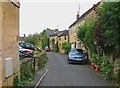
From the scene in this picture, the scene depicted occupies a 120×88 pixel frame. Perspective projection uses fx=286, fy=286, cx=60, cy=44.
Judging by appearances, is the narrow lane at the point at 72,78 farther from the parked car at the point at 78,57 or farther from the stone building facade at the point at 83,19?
the parked car at the point at 78,57

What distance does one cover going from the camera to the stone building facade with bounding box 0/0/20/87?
318 inches

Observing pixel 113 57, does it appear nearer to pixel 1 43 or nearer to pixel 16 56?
pixel 16 56

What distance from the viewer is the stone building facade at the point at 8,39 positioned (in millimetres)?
8087

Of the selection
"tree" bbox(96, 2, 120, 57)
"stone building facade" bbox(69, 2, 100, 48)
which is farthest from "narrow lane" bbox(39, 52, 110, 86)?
"stone building facade" bbox(69, 2, 100, 48)

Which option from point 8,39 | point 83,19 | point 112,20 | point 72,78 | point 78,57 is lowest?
point 72,78

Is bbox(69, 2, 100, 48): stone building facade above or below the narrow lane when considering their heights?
above

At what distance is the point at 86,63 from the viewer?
96.8ft

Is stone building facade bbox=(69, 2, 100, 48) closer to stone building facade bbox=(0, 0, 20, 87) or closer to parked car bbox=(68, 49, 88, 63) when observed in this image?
parked car bbox=(68, 49, 88, 63)

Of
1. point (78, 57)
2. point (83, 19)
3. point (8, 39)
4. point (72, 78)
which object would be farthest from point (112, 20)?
point (83, 19)

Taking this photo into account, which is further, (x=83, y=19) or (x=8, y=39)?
(x=83, y=19)

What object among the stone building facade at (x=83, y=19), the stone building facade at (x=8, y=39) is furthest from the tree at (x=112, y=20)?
the stone building facade at (x=83, y=19)

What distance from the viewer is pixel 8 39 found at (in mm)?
8969

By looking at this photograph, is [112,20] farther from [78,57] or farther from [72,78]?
[78,57]

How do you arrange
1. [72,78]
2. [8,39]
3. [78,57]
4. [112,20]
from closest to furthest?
[8,39]
[112,20]
[72,78]
[78,57]
